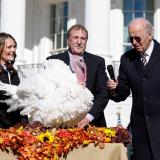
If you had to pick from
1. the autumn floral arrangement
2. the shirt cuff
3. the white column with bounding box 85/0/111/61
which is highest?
the white column with bounding box 85/0/111/61

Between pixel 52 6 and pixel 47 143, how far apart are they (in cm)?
2141

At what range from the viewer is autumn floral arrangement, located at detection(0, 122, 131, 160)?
5418mm

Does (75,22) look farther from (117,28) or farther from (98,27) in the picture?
(98,27)

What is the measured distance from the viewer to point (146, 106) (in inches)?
250

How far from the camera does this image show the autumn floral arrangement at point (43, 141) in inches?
213

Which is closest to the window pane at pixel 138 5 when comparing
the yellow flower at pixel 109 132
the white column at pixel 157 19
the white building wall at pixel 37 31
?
the white column at pixel 157 19

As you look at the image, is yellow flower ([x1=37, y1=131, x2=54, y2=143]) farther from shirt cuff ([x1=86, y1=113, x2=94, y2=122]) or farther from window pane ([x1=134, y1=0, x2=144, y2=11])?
window pane ([x1=134, y1=0, x2=144, y2=11])

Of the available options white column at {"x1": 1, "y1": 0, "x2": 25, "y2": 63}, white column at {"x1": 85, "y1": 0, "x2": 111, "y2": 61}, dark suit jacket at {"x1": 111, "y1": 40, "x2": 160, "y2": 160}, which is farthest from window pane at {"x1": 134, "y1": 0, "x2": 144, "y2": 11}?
dark suit jacket at {"x1": 111, "y1": 40, "x2": 160, "y2": 160}

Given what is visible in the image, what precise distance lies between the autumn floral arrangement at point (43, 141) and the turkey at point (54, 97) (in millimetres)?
115

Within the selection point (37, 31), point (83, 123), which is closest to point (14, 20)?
point (37, 31)

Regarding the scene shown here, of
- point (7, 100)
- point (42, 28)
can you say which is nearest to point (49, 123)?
point (7, 100)

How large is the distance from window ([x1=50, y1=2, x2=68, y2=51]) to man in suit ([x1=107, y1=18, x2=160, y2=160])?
18.9m

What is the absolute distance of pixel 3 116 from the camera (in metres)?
6.56

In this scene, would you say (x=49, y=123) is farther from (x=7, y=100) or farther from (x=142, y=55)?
(x=142, y=55)
